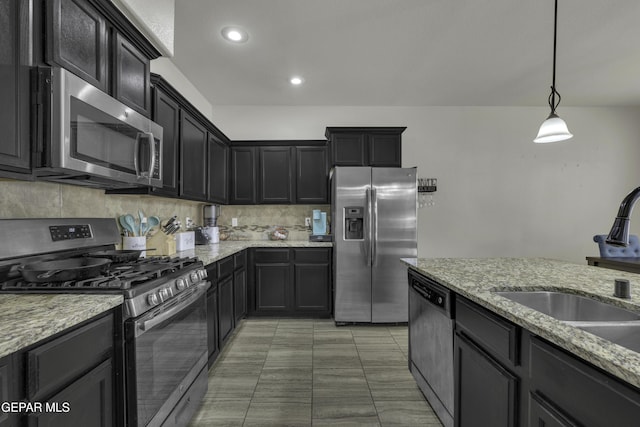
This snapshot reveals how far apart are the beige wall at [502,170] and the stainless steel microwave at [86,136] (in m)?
2.63

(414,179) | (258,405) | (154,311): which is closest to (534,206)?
(414,179)

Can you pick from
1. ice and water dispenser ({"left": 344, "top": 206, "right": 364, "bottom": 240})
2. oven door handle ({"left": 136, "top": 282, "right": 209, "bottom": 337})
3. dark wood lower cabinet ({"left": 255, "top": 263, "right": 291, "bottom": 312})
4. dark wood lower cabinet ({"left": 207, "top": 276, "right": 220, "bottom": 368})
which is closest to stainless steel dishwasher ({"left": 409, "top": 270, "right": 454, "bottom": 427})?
ice and water dispenser ({"left": 344, "top": 206, "right": 364, "bottom": 240})

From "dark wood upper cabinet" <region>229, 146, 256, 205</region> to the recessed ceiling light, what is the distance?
147 cm

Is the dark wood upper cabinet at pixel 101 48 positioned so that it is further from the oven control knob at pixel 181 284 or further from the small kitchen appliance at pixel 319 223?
the small kitchen appliance at pixel 319 223

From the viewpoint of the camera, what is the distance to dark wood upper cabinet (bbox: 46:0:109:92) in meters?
1.22

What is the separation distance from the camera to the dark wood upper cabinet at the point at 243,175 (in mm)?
Result: 3910

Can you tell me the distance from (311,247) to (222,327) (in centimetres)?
137

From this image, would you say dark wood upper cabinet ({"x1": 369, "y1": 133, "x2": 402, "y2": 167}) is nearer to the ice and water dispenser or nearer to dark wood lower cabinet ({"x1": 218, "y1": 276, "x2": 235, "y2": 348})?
the ice and water dispenser

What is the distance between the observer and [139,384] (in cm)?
126

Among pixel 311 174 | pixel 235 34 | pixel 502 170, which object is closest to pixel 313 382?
pixel 311 174

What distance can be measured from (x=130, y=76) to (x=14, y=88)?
28.4 inches

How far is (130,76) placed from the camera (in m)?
1.74

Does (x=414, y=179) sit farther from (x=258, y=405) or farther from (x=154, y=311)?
(x=154, y=311)
